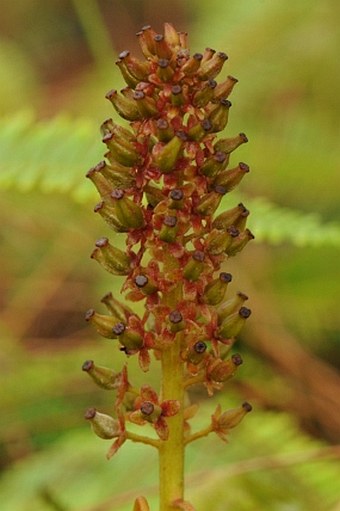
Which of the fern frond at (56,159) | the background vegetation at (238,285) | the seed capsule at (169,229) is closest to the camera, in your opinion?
the seed capsule at (169,229)

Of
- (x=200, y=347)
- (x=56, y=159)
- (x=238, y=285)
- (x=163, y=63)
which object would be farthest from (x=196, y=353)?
(x=238, y=285)

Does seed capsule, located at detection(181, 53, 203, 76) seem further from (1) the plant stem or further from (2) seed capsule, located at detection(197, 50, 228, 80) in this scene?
(1) the plant stem

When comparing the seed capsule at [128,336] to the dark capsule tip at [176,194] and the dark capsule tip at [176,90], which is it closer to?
the dark capsule tip at [176,194]

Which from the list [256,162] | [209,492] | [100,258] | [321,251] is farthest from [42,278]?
[100,258]

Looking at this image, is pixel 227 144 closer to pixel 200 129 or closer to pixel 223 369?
pixel 200 129

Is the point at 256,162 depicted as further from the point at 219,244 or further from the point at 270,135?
the point at 219,244

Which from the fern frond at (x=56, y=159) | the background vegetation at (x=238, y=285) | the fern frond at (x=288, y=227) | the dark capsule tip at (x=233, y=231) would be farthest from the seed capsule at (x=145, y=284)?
the fern frond at (x=56, y=159)
